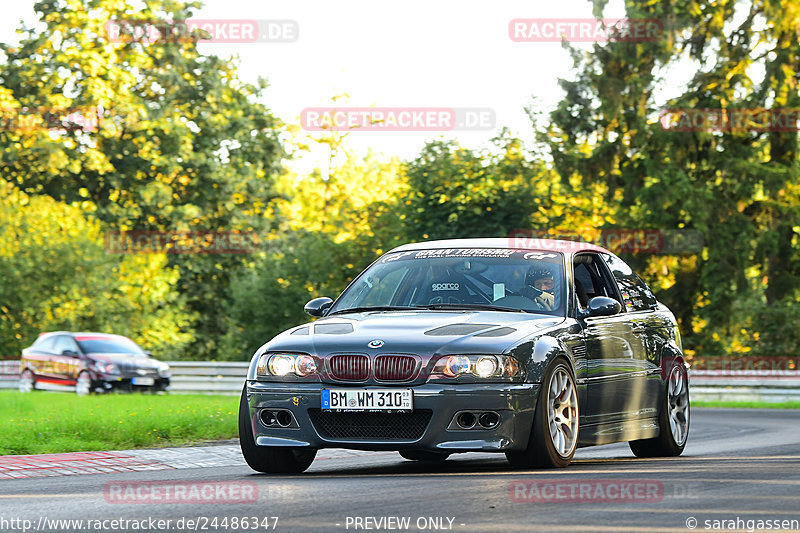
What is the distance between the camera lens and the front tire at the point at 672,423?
1188 centimetres

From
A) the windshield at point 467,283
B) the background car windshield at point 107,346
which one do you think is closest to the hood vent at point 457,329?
the windshield at point 467,283

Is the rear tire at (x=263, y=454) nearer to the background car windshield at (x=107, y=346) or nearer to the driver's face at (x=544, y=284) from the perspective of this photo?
the driver's face at (x=544, y=284)

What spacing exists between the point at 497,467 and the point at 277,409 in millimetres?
1773

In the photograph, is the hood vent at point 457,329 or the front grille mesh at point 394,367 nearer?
the front grille mesh at point 394,367

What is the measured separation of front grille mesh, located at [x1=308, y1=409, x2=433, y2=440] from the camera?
9.09 metres

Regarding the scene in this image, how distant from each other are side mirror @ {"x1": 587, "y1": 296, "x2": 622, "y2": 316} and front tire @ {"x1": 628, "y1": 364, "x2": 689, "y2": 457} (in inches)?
67.7

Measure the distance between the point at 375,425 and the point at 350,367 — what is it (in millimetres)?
426

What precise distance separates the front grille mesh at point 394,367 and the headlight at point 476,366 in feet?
0.57

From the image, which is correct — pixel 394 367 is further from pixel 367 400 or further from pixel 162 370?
pixel 162 370

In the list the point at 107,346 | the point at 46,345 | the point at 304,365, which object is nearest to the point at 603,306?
the point at 304,365

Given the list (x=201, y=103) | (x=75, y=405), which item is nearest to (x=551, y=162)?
(x=201, y=103)

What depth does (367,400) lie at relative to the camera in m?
9.09

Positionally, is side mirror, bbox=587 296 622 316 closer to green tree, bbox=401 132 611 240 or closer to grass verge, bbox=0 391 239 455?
grass verge, bbox=0 391 239 455

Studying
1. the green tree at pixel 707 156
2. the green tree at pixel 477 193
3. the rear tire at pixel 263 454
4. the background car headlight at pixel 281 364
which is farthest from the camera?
the green tree at pixel 707 156
